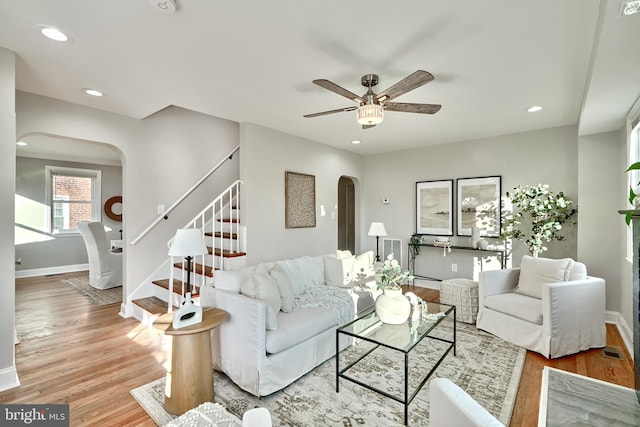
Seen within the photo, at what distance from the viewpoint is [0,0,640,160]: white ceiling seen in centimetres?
183

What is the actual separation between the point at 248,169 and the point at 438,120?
2.63 metres

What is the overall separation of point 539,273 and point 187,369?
362 cm

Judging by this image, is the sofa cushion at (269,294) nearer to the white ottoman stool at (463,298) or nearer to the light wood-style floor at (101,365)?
the light wood-style floor at (101,365)

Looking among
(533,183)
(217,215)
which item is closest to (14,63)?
(217,215)

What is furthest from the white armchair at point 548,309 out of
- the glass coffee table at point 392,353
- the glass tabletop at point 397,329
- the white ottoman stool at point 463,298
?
the glass tabletop at point 397,329

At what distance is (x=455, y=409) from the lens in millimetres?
918

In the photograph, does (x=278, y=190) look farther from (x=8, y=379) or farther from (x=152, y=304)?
(x=8, y=379)

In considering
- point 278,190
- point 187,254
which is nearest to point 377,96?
point 187,254

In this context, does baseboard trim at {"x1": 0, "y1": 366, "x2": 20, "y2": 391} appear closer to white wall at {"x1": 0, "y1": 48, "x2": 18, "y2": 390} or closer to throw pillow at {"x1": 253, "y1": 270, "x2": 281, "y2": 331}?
white wall at {"x1": 0, "y1": 48, "x2": 18, "y2": 390}

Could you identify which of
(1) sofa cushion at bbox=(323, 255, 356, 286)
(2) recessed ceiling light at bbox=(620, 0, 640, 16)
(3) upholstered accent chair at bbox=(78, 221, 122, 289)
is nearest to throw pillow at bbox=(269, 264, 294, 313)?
(1) sofa cushion at bbox=(323, 255, 356, 286)

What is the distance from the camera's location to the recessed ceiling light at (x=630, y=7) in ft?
4.89

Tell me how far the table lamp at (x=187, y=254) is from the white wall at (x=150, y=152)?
2.15 meters

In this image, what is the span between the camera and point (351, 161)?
19.5ft

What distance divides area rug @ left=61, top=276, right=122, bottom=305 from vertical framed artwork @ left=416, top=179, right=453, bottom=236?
17.2 ft
